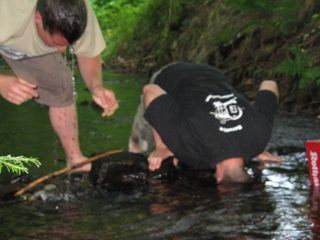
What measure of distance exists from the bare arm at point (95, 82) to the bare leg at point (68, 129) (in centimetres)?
46

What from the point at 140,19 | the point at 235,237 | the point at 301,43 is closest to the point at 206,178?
the point at 235,237

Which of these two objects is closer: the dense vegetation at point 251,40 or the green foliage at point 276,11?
the dense vegetation at point 251,40

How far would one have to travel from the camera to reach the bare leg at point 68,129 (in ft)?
15.9

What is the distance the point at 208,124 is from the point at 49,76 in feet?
4.17

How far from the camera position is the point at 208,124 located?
426 centimetres

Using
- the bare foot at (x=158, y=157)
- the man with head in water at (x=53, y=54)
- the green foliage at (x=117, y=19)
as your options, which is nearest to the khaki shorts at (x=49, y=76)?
the man with head in water at (x=53, y=54)

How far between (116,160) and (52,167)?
0.68 m

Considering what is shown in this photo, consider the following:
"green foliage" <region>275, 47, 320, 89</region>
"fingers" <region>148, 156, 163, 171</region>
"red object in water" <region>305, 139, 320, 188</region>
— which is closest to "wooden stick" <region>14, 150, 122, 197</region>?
"fingers" <region>148, 156, 163, 171</region>

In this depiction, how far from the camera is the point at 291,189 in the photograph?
13.7ft

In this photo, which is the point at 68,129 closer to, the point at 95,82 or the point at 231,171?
the point at 95,82

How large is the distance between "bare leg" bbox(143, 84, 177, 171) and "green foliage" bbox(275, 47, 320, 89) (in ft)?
8.20

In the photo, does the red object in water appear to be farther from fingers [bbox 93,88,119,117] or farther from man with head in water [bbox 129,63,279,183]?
fingers [bbox 93,88,119,117]

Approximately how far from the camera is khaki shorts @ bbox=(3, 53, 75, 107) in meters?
4.54

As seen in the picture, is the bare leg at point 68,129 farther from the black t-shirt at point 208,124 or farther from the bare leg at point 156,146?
the black t-shirt at point 208,124
